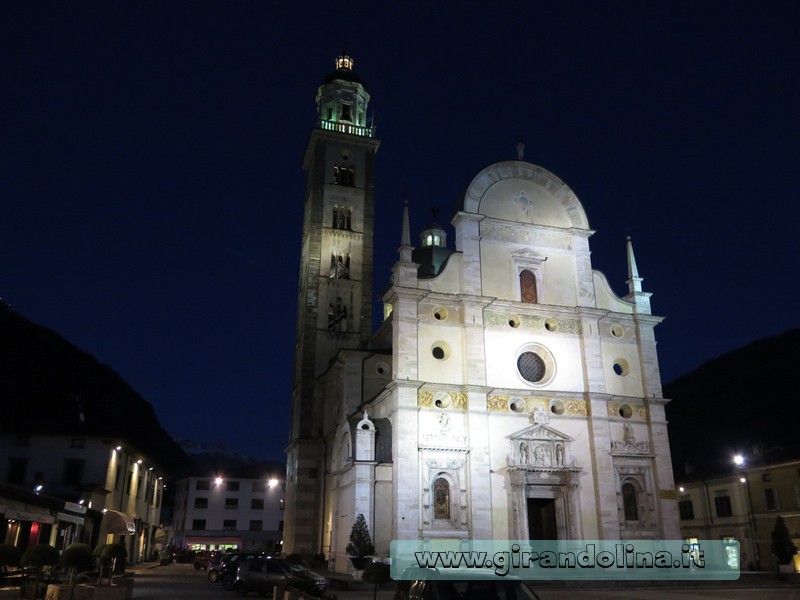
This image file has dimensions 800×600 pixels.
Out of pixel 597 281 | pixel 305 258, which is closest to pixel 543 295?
pixel 597 281

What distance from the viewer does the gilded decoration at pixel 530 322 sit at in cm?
2953

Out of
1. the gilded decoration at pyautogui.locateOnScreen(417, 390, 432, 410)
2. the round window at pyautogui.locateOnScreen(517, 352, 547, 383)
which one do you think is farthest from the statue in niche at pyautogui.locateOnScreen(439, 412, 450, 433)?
the round window at pyautogui.locateOnScreen(517, 352, 547, 383)

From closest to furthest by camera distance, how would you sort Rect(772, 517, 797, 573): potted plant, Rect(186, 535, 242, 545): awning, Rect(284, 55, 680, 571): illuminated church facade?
Rect(284, 55, 680, 571): illuminated church facade < Rect(772, 517, 797, 573): potted plant < Rect(186, 535, 242, 545): awning

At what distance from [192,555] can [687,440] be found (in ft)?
162

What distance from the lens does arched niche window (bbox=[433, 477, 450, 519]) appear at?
26062mm

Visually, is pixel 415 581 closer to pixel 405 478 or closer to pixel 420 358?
pixel 405 478

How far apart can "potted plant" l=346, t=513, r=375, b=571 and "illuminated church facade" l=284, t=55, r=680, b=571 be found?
46.2 inches

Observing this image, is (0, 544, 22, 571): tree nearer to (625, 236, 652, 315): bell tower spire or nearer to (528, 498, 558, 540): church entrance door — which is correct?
(528, 498, 558, 540): church entrance door

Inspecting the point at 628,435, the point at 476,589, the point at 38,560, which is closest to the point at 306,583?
the point at 38,560

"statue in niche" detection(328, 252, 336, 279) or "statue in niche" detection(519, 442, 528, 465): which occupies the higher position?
"statue in niche" detection(328, 252, 336, 279)

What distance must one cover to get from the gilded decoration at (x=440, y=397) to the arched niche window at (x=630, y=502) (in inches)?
320

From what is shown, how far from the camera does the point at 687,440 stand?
225 ft

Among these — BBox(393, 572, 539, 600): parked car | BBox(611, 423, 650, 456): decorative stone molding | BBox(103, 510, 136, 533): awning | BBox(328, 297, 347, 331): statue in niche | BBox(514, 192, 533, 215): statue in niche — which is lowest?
BBox(393, 572, 539, 600): parked car

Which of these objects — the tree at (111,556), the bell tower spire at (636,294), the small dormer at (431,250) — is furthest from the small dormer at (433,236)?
the tree at (111,556)
